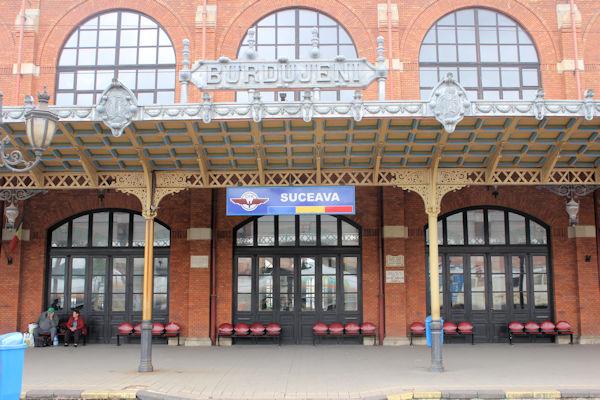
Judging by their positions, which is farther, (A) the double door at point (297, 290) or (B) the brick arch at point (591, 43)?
(B) the brick arch at point (591, 43)

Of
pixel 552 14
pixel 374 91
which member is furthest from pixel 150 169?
pixel 552 14

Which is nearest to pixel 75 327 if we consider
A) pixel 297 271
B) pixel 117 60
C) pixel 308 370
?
pixel 297 271

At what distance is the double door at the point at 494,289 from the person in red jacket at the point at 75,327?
389 inches

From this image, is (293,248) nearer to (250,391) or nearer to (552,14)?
(250,391)

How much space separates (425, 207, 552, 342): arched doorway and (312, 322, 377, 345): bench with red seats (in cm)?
226

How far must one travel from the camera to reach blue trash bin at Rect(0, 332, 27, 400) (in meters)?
8.12

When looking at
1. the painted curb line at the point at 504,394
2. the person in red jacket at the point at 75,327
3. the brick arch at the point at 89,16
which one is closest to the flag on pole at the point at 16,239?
the person in red jacket at the point at 75,327

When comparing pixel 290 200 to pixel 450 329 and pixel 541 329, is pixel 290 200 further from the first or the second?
pixel 541 329

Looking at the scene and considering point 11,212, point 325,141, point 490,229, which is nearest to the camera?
point 325,141

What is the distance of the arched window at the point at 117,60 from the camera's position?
56.8 ft

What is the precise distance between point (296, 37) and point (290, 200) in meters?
6.13

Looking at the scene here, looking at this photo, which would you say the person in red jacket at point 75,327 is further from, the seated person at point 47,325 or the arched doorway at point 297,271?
the arched doorway at point 297,271

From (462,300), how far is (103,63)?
484 inches

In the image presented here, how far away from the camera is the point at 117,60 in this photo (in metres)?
17.5
